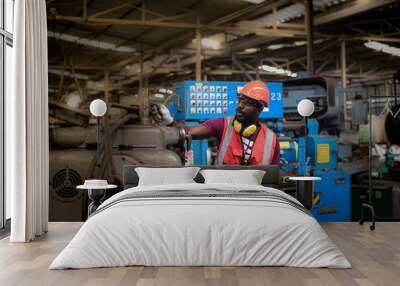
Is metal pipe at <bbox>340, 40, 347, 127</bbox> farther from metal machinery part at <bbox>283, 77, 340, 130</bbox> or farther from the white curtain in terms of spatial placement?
the white curtain

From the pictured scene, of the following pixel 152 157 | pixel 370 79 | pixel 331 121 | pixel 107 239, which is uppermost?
pixel 370 79

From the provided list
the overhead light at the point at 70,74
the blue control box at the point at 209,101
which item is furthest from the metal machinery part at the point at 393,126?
the overhead light at the point at 70,74

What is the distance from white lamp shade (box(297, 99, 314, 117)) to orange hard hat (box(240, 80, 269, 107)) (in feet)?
1.61

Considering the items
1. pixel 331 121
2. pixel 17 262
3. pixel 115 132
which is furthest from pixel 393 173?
pixel 17 262

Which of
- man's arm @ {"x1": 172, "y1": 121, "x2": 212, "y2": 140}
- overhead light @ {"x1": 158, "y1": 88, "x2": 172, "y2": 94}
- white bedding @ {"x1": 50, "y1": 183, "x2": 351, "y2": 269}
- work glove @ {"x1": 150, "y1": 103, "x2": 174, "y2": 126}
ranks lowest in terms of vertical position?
white bedding @ {"x1": 50, "y1": 183, "x2": 351, "y2": 269}

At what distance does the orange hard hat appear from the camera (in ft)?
19.6

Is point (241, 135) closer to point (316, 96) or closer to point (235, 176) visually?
point (235, 176)

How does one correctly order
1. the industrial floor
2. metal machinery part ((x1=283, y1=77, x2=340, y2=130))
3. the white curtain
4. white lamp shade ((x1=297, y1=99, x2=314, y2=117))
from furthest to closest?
1. metal machinery part ((x1=283, y1=77, x2=340, y2=130))
2. white lamp shade ((x1=297, y1=99, x2=314, y2=117))
3. the white curtain
4. the industrial floor

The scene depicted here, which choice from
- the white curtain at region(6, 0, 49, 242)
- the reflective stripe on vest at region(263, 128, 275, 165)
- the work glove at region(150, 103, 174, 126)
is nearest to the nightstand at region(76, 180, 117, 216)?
the white curtain at region(6, 0, 49, 242)

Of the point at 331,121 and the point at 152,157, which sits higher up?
the point at 331,121

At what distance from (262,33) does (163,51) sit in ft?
4.49

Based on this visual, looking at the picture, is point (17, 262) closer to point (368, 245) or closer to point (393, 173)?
point (368, 245)

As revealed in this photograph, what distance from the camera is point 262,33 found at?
20.6ft

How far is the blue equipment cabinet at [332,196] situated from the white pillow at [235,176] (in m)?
1.16
